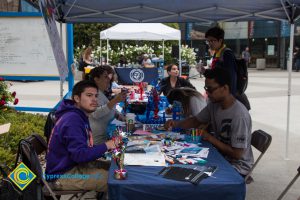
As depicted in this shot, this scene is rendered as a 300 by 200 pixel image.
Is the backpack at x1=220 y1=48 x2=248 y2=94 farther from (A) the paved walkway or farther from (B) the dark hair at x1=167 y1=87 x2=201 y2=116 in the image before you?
(A) the paved walkway

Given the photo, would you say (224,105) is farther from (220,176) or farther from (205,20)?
(205,20)

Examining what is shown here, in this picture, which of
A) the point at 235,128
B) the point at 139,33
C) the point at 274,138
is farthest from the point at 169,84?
the point at 139,33

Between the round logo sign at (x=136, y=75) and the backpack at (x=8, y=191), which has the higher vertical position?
the round logo sign at (x=136, y=75)

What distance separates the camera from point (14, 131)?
5160mm

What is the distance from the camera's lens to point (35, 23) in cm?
670

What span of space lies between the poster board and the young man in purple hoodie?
394cm

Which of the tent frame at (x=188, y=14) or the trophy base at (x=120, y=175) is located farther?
the tent frame at (x=188, y=14)

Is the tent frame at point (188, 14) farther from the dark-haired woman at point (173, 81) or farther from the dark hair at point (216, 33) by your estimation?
the dark hair at point (216, 33)

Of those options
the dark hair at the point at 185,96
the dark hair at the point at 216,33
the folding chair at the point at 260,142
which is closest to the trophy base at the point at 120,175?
the folding chair at the point at 260,142

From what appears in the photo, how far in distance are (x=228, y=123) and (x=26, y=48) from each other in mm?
4596

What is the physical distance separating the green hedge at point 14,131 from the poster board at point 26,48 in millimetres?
782

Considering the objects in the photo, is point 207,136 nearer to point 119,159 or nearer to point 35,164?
point 119,159

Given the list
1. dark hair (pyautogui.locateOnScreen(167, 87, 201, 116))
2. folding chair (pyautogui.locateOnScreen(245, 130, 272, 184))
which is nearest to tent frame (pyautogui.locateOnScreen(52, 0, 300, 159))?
dark hair (pyautogui.locateOnScreen(167, 87, 201, 116))

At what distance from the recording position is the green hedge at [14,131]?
4387 millimetres
